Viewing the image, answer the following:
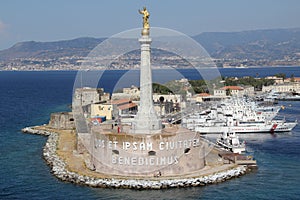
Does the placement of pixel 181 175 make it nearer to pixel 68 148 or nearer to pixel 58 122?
pixel 68 148

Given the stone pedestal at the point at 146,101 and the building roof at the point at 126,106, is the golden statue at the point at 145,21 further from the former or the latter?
the building roof at the point at 126,106

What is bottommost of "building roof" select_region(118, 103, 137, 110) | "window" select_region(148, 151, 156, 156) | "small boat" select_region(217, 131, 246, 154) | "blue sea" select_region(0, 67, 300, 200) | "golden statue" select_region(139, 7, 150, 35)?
"blue sea" select_region(0, 67, 300, 200)

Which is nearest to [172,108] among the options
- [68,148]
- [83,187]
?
[68,148]

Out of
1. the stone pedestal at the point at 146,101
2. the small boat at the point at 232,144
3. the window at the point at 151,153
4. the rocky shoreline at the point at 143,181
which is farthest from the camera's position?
the small boat at the point at 232,144

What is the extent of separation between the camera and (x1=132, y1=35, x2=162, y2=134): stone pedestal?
2902 cm

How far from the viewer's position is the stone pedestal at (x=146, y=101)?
29016 millimetres

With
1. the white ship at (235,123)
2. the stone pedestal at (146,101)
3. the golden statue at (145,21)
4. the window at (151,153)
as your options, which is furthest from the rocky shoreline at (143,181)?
Result: the white ship at (235,123)

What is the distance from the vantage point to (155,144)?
28.0 meters

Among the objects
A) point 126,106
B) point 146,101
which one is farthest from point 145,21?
point 126,106

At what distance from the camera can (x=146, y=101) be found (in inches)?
1158

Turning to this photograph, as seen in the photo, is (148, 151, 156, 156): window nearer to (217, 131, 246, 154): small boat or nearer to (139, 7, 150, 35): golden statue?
(139, 7, 150, 35): golden statue

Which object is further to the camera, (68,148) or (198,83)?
(198,83)

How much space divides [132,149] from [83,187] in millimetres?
3721

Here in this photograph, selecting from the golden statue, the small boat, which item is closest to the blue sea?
the small boat
